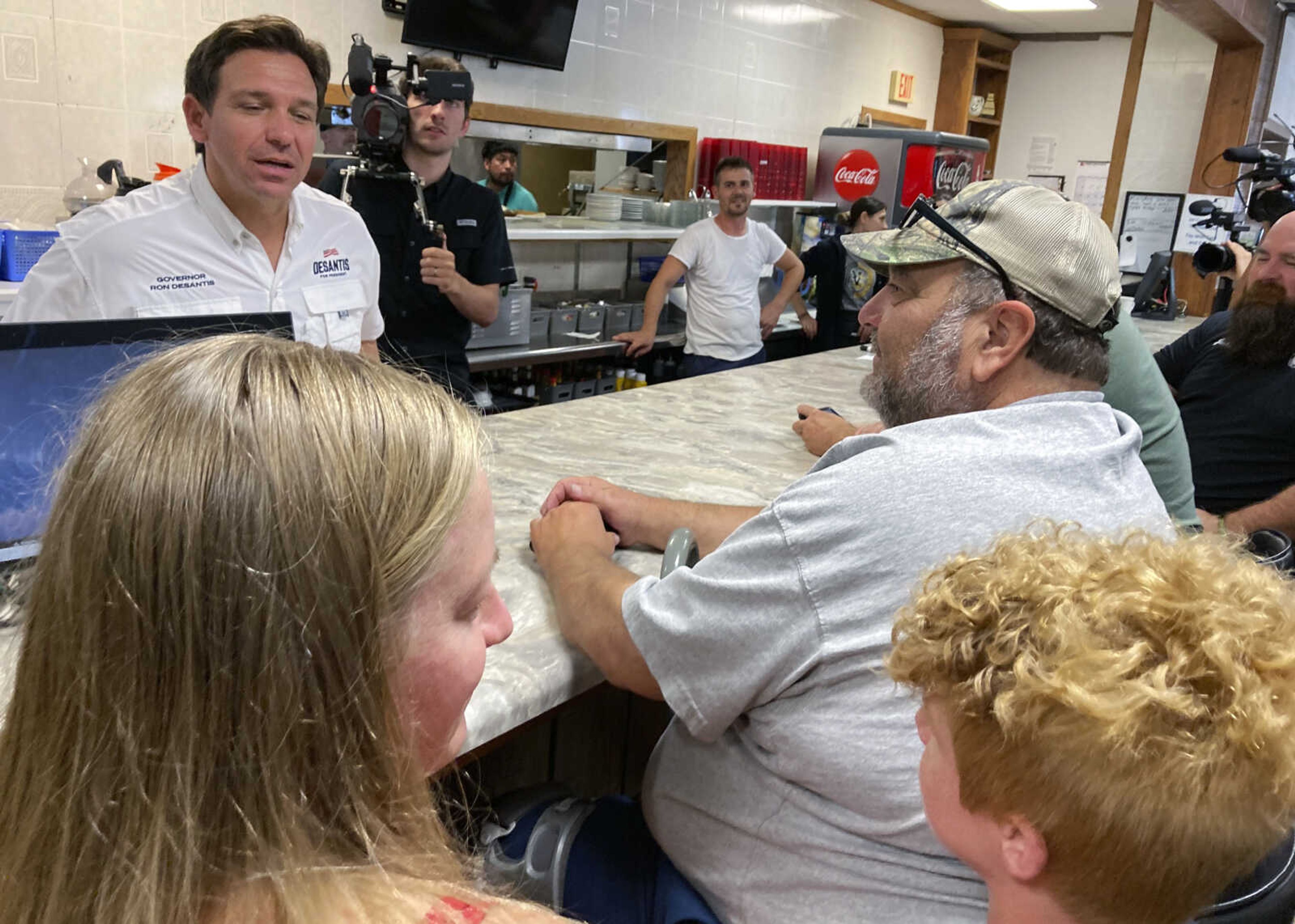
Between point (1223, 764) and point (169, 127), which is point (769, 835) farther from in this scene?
point (169, 127)

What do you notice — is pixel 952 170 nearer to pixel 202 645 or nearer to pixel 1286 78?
pixel 1286 78

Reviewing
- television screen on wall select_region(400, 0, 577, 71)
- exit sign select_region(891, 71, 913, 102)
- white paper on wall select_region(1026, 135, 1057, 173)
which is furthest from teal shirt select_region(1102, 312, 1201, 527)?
white paper on wall select_region(1026, 135, 1057, 173)

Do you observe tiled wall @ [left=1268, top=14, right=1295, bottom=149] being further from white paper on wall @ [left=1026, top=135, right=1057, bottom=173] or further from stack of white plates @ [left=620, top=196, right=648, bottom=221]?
stack of white plates @ [left=620, top=196, right=648, bottom=221]

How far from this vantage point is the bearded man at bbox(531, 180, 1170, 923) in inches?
38.1

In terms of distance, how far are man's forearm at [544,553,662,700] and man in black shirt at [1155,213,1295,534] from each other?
1.84 m

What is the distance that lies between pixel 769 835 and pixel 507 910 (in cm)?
53

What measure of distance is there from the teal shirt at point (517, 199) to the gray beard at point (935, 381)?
13.4ft

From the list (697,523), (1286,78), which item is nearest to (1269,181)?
(1286,78)

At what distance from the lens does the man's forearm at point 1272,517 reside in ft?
7.59

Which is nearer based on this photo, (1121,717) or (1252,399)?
(1121,717)

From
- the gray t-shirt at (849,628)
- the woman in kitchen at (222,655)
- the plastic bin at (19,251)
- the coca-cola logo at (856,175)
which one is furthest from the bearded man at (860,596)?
the coca-cola logo at (856,175)

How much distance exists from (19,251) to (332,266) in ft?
4.58

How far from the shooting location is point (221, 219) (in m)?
1.90

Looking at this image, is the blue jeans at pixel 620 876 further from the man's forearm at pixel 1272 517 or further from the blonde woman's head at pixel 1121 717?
the man's forearm at pixel 1272 517
